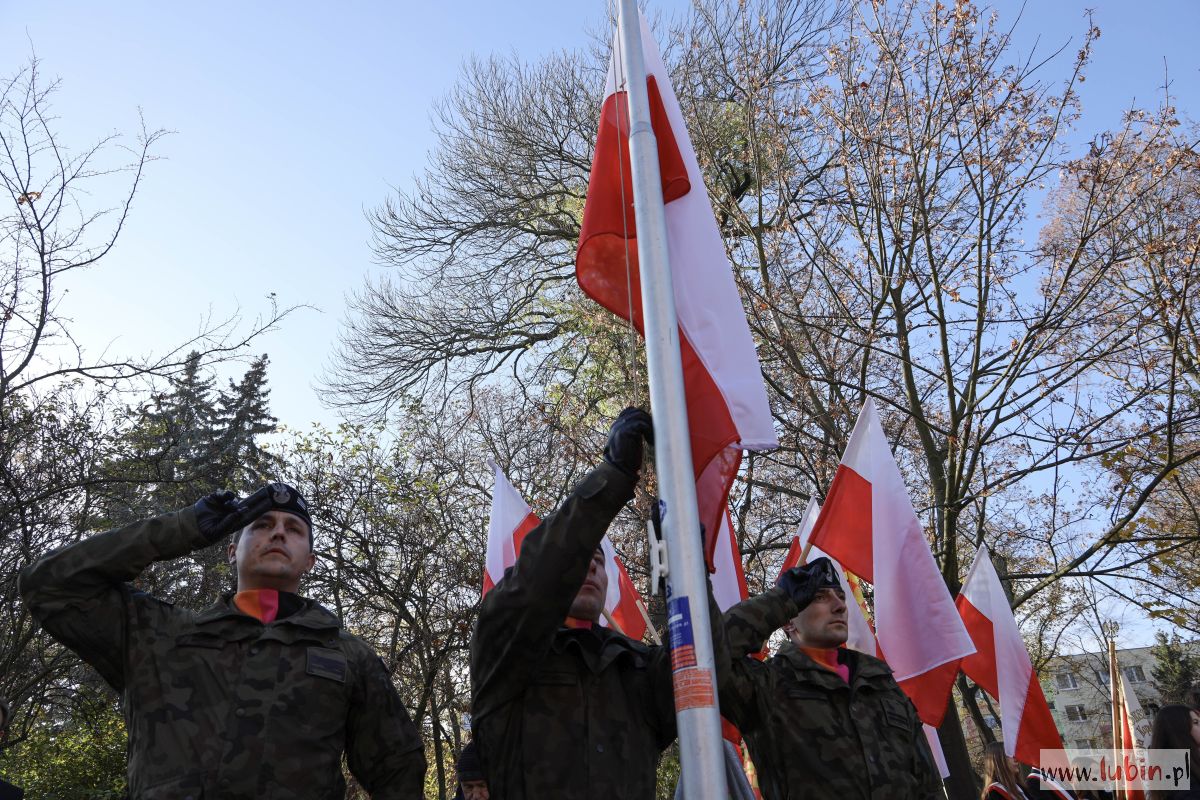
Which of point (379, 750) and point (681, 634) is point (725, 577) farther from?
point (681, 634)

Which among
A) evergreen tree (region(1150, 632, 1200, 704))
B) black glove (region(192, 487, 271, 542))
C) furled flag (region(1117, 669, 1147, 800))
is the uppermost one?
black glove (region(192, 487, 271, 542))

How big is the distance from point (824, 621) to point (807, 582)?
0.23 m

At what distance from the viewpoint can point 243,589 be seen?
3.22m

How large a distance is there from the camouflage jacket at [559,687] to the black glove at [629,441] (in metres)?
0.04

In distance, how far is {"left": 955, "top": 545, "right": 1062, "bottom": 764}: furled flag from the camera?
656 cm

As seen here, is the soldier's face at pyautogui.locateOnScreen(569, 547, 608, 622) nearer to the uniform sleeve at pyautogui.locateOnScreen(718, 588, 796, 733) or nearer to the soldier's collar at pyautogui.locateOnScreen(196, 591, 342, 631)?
the uniform sleeve at pyautogui.locateOnScreen(718, 588, 796, 733)

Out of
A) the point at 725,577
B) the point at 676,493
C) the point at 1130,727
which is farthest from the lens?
the point at 1130,727

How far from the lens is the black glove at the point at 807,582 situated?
3.90 meters

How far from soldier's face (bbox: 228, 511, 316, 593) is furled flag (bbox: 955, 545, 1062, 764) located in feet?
16.7

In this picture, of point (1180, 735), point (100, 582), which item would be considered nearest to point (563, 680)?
point (100, 582)

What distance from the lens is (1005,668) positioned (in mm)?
6785

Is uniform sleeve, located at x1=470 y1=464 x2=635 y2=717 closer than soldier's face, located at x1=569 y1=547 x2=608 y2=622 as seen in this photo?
Yes

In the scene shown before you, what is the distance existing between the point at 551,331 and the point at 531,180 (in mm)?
2961

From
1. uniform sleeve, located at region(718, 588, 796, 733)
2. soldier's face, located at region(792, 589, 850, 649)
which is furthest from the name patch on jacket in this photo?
soldier's face, located at region(792, 589, 850, 649)
